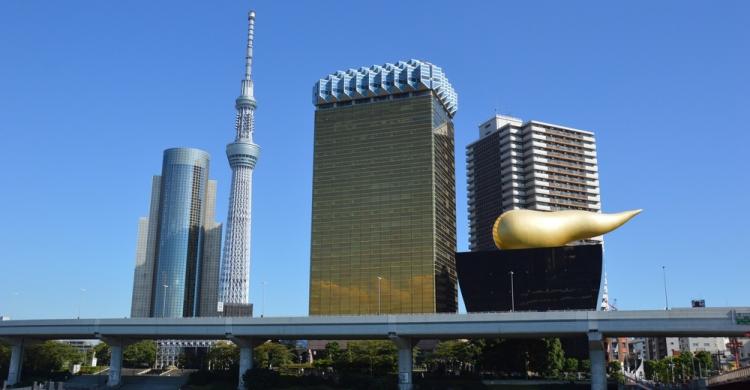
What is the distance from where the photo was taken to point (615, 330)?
71562 millimetres

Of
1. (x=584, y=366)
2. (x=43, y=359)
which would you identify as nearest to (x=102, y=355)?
(x=43, y=359)

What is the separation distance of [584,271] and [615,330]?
29087 millimetres

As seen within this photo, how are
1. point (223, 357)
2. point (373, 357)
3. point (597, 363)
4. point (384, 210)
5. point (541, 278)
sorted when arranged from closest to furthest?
point (597, 363), point (541, 278), point (373, 357), point (223, 357), point (384, 210)

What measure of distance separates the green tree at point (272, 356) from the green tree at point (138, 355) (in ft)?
98.3

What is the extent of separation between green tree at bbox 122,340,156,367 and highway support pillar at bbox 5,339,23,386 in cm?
4327

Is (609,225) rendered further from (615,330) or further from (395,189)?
(395,189)

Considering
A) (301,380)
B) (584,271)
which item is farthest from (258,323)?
(584,271)

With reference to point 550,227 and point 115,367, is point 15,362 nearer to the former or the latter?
point 115,367

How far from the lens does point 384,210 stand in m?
171

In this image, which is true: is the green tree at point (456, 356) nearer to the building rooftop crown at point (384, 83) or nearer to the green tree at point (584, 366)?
the green tree at point (584, 366)

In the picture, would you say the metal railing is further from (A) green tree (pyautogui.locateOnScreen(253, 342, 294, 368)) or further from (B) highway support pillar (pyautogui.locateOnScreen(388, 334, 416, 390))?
(A) green tree (pyautogui.locateOnScreen(253, 342, 294, 368))

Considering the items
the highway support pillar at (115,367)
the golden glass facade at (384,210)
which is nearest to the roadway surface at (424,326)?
the highway support pillar at (115,367)

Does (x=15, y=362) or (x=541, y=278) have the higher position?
(x=541, y=278)

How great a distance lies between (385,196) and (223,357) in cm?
5454
